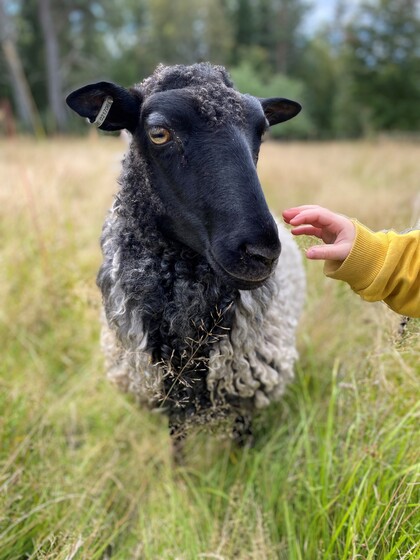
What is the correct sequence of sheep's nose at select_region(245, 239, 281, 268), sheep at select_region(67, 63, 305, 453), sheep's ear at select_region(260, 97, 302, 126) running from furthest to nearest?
sheep's ear at select_region(260, 97, 302, 126), sheep at select_region(67, 63, 305, 453), sheep's nose at select_region(245, 239, 281, 268)

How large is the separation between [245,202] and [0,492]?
5.47ft

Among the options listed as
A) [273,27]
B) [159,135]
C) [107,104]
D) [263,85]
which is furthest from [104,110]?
[273,27]

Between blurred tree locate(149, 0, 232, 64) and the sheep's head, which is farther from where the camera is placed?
blurred tree locate(149, 0, 232, 64)

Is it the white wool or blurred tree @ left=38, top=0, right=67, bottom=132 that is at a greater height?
blurred tree @ left=38, top=0, right=67, bottom=132

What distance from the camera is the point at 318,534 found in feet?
6.22

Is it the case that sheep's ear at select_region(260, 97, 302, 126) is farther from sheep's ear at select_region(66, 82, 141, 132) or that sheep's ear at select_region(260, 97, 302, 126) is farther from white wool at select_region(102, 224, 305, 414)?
white wool at select_region(102, 224, 305, 414)

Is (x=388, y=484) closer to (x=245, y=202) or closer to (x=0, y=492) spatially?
(x=245, y=202)

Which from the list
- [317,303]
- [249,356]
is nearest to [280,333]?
[249,356]

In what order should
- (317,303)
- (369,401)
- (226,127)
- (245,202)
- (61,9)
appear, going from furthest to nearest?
(61,9), (317,303), (369,401), (226,127), (245,202)

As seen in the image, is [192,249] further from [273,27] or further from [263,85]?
[273,27]

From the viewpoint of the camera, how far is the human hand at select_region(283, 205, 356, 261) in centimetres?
144

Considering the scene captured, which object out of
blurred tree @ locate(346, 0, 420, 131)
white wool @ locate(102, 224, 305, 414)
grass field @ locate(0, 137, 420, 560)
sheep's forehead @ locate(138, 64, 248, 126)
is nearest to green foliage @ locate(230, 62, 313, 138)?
sheep's forehead @ locate(138, 64, 248, 126)

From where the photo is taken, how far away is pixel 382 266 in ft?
4.82

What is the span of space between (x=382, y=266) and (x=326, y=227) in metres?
0.23
